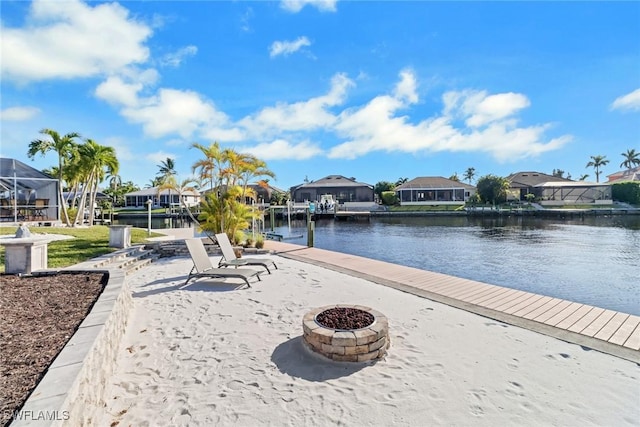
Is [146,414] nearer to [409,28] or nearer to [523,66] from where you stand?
[409,28]

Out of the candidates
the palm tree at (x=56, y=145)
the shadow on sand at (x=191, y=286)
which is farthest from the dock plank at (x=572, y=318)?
the palm tree at (x=56, y=145)

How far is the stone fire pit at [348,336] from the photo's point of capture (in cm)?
346

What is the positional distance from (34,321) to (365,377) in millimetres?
3588

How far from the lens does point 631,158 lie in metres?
70.4

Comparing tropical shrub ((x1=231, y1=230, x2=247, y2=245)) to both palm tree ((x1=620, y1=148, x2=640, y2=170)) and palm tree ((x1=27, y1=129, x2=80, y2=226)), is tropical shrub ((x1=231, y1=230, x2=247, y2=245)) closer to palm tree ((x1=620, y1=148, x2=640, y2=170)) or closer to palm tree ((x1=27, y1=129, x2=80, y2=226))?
palm tree ((x1=27, y1=129, x2=80, y2=226))

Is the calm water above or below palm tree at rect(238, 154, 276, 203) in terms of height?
below

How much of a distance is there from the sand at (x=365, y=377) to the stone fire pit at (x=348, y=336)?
100mm

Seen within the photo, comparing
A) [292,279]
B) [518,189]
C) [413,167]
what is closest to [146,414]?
[292,279]

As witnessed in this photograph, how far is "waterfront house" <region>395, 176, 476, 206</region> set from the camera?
177ft

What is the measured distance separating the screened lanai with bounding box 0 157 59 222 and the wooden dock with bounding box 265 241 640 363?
20721 millimetres

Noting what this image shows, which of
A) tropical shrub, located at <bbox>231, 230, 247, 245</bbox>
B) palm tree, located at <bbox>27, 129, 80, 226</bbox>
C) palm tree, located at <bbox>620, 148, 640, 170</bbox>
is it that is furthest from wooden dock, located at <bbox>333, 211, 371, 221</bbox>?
palm tree, located at <bbox>620, 148, 640, 170</bbox>

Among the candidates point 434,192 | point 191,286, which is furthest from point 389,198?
point 191,286

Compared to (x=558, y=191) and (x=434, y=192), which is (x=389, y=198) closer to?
(x=434, y=192)

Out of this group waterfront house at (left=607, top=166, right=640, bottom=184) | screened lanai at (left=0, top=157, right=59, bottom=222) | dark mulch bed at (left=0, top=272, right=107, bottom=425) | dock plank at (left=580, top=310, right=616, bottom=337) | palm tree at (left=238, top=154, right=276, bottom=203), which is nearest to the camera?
dark mulch bed at (left=0, top=272, right=107, bottom=425)
